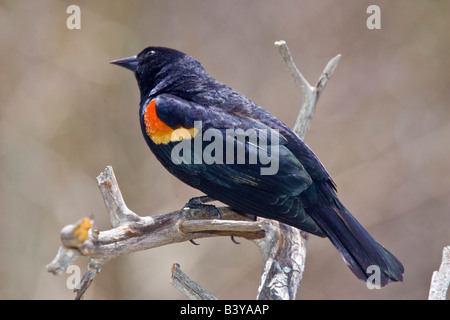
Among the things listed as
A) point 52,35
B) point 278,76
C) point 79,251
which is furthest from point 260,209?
point 52,35

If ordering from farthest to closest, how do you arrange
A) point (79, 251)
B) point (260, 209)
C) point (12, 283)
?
1. point (12, 283)
2. point (260, 209)
3. point (79, 251)

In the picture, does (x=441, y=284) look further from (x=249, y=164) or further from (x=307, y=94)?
(x=307, y=94)

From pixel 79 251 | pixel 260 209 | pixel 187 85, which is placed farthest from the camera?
pixel 187 85

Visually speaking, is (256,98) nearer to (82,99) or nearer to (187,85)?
(82,99)

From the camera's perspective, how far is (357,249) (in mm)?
2393

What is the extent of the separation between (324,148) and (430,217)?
3.58 feet

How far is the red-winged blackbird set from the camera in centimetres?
242

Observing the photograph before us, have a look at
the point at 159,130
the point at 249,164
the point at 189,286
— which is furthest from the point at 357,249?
the point at 159,130

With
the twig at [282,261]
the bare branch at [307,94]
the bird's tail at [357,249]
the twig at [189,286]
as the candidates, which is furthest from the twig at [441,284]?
the bare branch at [307,94]

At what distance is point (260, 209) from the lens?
2.47 m

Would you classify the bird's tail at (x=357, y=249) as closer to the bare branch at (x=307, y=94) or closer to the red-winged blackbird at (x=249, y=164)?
the red-winged blackbird at (x=249, y=164)

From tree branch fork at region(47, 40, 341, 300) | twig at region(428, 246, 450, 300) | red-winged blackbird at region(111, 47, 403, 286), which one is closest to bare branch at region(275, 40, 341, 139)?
red-winged blackbird at region(111, 47, 403, 286)

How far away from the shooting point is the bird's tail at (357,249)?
234 cm

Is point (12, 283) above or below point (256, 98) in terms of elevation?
below
